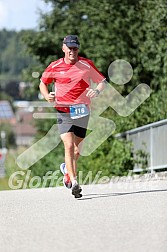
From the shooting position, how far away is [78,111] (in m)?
11.0

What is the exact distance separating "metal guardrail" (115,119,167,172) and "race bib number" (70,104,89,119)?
16.3ft

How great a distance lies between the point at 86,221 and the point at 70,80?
2900 mm

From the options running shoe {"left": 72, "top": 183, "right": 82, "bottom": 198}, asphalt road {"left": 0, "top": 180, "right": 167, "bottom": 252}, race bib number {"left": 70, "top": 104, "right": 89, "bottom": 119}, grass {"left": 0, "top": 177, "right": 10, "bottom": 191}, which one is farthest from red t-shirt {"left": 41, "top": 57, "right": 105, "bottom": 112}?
grass {"left": 0, "top": 177, "right": 10, "bottom": 191}

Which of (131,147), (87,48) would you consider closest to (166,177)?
(131,147)

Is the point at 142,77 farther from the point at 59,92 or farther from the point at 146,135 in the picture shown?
the point at 59,92

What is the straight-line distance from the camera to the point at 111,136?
1997 cm

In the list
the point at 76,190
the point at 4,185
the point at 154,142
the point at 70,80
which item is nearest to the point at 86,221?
the point at 76,190

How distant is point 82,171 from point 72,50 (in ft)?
32.7

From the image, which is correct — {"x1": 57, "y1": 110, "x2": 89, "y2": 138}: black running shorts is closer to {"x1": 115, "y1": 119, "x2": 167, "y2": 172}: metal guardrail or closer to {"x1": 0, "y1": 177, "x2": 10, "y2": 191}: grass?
{"x1": 115, "y1": 119, "x2": 167, "y2": 172}: metal guardrail

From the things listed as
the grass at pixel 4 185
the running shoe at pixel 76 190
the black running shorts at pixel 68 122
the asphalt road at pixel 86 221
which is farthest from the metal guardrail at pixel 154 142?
the grass at pixel 4 185

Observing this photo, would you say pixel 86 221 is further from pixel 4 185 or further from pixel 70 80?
pixel 4 185

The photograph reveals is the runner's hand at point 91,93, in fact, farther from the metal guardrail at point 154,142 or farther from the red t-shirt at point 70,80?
the metal guardrail at point 154,142

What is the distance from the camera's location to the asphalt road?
714 centimetres

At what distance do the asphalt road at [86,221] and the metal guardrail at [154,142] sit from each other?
3.97 meters
